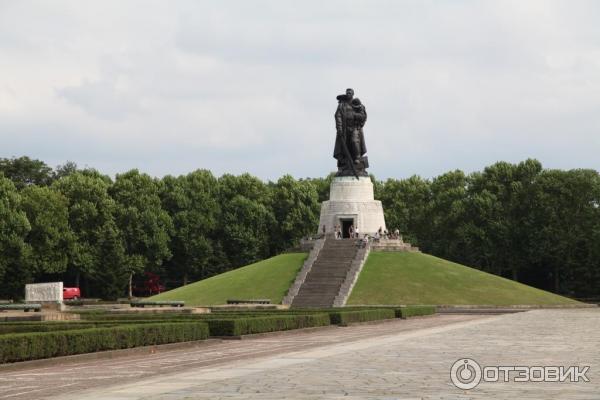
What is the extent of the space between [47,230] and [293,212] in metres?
30.8

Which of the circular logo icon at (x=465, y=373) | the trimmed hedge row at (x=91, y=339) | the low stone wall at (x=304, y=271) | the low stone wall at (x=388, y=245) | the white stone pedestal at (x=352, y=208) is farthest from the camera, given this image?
the white stone pedestal at (x=352, y=208)

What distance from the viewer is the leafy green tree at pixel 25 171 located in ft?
406

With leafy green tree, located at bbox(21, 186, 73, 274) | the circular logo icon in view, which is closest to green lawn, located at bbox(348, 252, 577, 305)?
leafy green tree, located at bbox(21, 186, 73, 274)

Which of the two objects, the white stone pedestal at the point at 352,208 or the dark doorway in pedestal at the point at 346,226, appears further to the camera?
the dark doorway in pedestal at the point at 346,226

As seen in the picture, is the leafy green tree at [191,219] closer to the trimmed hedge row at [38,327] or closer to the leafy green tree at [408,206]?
the leafy green tree at [408,206]

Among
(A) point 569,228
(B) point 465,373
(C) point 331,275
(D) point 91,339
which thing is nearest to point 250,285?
(C) point 331,275

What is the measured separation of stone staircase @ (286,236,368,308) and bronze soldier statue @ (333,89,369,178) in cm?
820

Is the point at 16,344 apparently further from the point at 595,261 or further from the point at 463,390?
the point at 595,261

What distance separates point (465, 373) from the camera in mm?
23406

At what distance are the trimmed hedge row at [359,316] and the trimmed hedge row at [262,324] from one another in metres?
1.07

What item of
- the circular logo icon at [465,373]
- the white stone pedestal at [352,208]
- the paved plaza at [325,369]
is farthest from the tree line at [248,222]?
the circular logo icon at [465,373]

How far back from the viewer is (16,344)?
28.1 meters

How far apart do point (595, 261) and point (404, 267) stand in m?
33.3

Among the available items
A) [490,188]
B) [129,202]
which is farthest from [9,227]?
[490,188]
